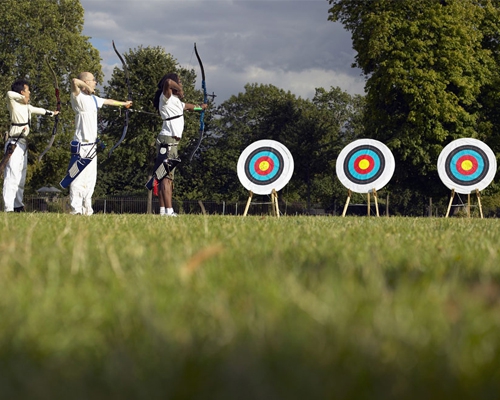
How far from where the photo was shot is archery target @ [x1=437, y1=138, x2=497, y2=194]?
20078 mm

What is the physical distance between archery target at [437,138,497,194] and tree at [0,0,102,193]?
21260 millimetres

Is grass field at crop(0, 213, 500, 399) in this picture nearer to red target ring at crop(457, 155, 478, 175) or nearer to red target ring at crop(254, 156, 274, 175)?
red target ring at crop(254, 156, 274, 175)

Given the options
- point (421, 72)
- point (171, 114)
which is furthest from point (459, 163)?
point (171, 114)

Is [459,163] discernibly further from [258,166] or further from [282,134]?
[282,134]

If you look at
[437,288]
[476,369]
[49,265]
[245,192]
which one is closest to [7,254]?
[49,265]

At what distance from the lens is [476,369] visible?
1258 mm

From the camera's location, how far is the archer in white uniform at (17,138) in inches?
496

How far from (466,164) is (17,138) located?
44.8 feet

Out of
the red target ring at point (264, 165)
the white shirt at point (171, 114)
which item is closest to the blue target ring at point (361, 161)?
the red target ring at point (264, 165)

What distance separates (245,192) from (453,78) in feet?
78.3

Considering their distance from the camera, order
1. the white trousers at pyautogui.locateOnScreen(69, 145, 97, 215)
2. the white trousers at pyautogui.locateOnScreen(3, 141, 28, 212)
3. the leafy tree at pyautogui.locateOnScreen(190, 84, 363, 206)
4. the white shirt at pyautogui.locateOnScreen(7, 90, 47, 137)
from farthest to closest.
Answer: the leafy tree at pyautogui.locateOnScreen(190, 84, 363, 206) → the white trousers at pyautogui.locateOnScreen(3, 141, 28, 212) → the white shirt at pyautogui.locateOnScreen(7, 90, 47, 137) → the white trousers at pyautogui.locateOnScreen(69, 145, 97, 215)

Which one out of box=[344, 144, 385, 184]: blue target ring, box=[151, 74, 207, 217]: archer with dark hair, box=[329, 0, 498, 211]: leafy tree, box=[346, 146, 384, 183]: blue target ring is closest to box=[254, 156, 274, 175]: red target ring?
box=[344, 144, 385, 184]: blue target ring

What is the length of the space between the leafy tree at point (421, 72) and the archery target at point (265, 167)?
12590 millimetres

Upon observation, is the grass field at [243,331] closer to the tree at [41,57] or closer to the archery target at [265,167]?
the archery target at [265,167]
